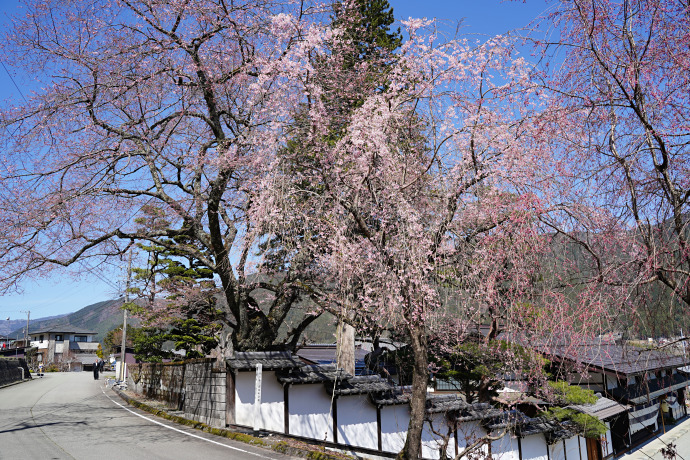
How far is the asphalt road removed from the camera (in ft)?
28.4

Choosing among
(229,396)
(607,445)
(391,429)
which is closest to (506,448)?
(391,429)

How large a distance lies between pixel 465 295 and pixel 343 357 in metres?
9.68

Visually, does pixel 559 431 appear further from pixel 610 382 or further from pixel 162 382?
pixel 162 382

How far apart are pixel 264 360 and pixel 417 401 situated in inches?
180

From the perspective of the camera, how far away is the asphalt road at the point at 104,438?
28.4 ft

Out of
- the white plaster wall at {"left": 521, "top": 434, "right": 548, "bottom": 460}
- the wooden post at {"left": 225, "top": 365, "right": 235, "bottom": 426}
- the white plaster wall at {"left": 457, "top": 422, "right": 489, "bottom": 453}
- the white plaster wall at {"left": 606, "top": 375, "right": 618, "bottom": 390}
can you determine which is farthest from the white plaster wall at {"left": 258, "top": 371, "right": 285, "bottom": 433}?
the white plaster wall at {"left": 606, "top": 375, "right": 618, "bottom": 390}

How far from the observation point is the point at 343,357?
17438mm

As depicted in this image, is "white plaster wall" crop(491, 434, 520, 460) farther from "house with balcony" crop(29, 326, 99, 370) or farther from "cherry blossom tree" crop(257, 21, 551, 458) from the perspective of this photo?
"house with balcony" crop(29, 326, 99, 370)

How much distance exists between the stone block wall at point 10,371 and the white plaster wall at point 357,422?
91.7 ft

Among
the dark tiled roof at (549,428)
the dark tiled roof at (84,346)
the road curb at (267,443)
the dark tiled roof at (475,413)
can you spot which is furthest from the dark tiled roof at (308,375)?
the dark tiled roof at (84,346)

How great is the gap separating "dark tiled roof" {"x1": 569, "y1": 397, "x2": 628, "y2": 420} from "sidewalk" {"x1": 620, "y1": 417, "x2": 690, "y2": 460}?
1736 millimetres

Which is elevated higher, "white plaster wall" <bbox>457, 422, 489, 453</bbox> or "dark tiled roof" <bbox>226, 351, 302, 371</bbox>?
"dark tiled roof" <bbox>226, 351, 302, 371</bbox>

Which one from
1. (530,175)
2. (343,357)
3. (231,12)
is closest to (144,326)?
(343,357)

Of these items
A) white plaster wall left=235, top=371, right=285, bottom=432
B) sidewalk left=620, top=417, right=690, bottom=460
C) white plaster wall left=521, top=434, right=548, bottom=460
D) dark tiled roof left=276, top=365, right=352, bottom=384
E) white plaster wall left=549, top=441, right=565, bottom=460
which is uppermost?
dark tiled roof left=276, top=365, right=352, bottom=384
